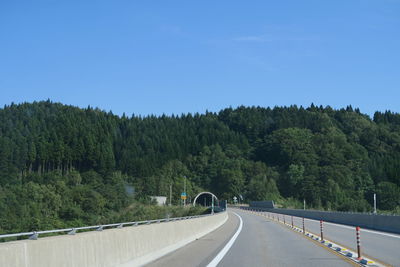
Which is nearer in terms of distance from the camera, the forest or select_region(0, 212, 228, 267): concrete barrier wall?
select_region(0, 212, 228, 267): concrete barrier wall

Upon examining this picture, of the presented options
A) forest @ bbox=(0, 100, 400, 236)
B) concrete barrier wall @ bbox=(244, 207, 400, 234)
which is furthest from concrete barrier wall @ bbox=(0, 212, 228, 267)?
forest @ bbox=(0, 100, 400, 236)

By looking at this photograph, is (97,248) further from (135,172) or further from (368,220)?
(135,172)

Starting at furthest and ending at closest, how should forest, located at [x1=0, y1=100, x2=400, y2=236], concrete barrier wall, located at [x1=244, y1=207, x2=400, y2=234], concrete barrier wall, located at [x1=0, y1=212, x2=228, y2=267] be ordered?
1. forest, located at [x1=0, y1=100, x2=400, y2=236]
2. concrete barrier wall, located at [x1=244, y1=207, x2=400, y2=234]
3. concrete barrier wall, located at [x1=0, y1=212, x2=228, y2=267]

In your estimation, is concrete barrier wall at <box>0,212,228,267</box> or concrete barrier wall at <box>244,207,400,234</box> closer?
concrete barrier wall at <box>0,212,228,267</box>

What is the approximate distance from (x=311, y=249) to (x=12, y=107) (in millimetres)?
192336

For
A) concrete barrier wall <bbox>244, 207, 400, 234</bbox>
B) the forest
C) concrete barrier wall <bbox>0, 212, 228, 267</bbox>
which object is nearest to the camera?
concrete barrier wall <bbox>0, 212, 228, 267</bbox>

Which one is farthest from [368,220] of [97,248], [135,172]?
[135,172]

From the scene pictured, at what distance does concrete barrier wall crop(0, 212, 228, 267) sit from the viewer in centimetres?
767

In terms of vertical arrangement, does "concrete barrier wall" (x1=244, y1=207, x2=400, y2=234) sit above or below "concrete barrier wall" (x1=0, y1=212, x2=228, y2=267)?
below

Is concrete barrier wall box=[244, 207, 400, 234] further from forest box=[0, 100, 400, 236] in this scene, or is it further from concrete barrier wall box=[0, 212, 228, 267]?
forest box=[0, 100, 400, 236]

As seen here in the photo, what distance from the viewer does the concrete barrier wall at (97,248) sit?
302 inches

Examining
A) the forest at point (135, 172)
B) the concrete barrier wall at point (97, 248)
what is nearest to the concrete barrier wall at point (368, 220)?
the concrete barrier wall at point (97, 248)

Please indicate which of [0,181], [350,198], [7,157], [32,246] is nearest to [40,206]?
[0,181]

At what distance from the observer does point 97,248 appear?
10.8 meters
